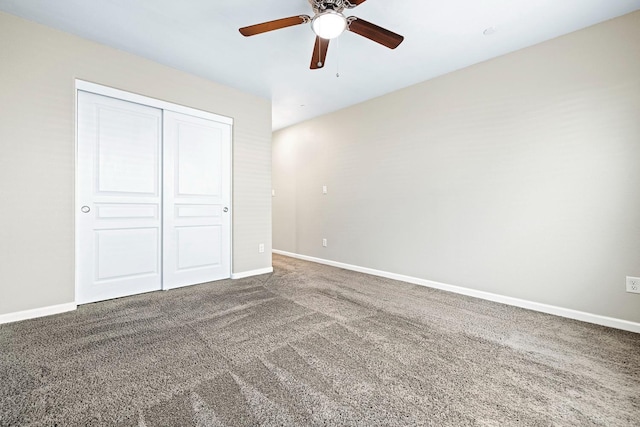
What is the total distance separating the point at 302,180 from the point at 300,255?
55.5 inches

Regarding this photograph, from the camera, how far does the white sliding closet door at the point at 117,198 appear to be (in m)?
2.71

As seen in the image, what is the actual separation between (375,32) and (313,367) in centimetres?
232

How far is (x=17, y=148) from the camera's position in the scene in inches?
92.0

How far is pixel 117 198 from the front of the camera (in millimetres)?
2891

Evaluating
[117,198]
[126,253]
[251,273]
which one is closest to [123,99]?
[117,198]

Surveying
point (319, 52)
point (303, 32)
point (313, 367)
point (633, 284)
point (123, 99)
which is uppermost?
point (303, 32)

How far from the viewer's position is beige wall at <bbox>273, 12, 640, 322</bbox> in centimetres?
230

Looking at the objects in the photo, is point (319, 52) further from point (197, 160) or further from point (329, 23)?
point (197, 160)

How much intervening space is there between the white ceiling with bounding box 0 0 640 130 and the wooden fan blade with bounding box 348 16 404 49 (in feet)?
1.00

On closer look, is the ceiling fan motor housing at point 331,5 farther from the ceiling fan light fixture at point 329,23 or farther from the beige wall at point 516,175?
the beige wall at point 516,175

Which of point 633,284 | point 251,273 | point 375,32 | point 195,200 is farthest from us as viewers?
point 251,273

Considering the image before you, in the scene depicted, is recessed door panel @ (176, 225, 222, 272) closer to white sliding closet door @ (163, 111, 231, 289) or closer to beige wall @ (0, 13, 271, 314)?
white sliding closet door @ (163, 111, 231, 289)

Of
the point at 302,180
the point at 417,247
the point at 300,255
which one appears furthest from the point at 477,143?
the point at 300,255

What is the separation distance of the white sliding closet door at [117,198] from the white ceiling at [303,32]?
2.29ft
